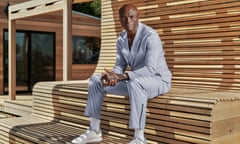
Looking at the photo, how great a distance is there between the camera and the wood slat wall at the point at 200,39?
4.02m

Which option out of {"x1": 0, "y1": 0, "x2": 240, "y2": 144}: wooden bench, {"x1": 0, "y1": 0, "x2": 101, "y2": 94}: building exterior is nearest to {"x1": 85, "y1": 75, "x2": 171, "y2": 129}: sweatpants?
{"x1": 0, "y1": 0, "x2": 240, "y2": 144}: wooden bench

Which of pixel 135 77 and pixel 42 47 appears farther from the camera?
pixel 42 47

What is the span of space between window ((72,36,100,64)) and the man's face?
868 centimetres

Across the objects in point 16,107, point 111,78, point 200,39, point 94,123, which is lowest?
point 16,107

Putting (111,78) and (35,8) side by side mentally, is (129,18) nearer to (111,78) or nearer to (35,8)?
(111,78)

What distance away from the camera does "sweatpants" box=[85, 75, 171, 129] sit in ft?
9.67

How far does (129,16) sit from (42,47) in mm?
8375

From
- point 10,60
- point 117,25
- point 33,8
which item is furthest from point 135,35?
point 10,60

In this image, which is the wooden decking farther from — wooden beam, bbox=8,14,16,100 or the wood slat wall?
the wood slat wall

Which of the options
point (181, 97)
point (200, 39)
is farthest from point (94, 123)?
point (200, 39)

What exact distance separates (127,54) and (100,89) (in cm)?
45

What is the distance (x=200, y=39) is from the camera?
14.3 ft

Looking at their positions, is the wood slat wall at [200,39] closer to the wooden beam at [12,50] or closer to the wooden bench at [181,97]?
the wooden bench at [181,97]

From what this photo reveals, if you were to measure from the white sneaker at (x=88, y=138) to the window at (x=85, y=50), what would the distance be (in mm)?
8544
